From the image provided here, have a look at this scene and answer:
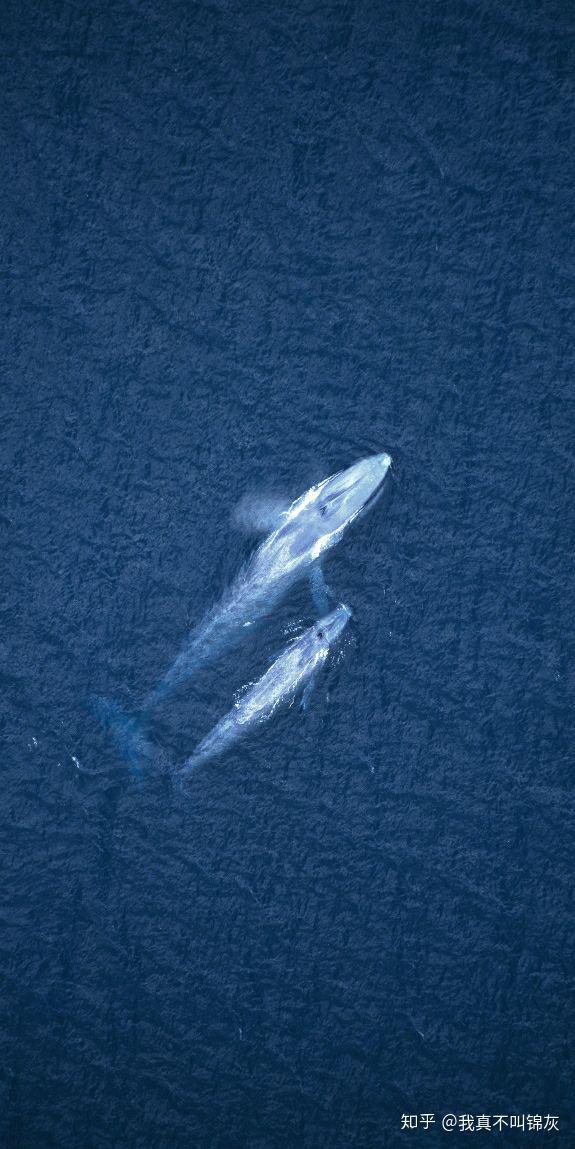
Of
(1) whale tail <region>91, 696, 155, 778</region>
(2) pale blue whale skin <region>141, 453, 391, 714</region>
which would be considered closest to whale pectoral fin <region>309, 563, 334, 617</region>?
(2) pale blue whale skin <region>141, 453, 391, 714</region>

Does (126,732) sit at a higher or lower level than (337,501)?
lower

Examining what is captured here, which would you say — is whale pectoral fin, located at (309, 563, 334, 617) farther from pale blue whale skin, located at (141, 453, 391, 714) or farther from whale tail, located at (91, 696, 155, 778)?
whale tail, located at (91, 696, 155, 778)

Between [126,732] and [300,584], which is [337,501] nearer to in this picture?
[300,584]

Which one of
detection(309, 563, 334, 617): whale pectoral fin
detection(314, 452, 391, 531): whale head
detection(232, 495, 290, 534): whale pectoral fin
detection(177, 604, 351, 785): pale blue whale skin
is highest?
detection(314, 452, 391, 531): whale head

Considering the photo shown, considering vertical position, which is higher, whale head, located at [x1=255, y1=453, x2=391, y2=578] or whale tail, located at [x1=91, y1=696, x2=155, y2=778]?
whale head, located at [x1=255, y1=453, x2=391, y2=578]

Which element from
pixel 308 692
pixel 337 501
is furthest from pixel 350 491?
pixel 308 692

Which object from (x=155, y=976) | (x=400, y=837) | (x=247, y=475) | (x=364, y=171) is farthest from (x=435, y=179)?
(x=155, y=976)

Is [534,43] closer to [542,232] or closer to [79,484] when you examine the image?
[542,232]
